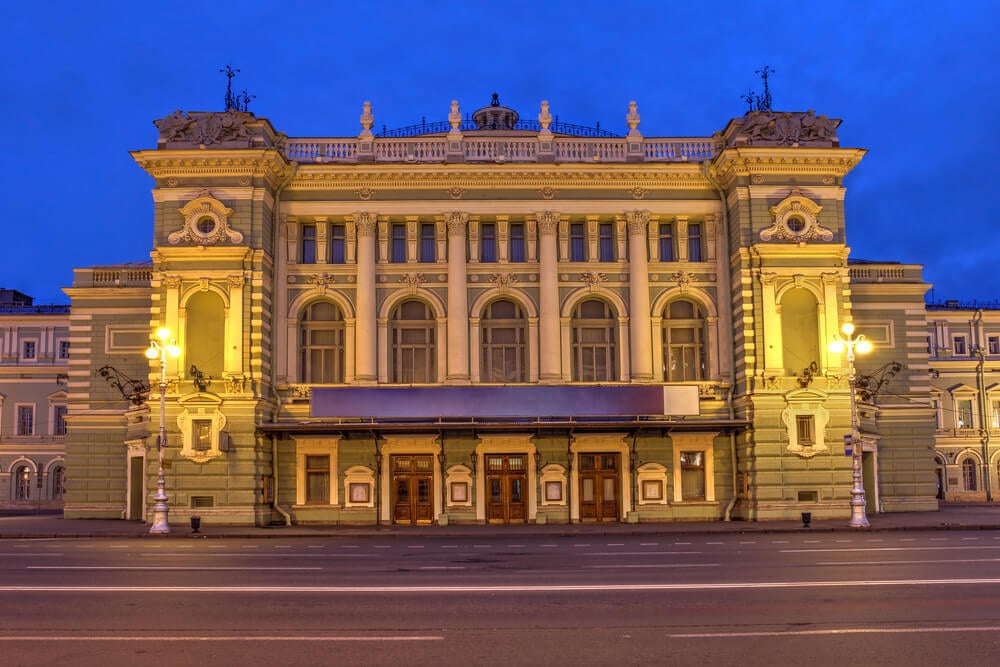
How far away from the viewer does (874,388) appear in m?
49.1

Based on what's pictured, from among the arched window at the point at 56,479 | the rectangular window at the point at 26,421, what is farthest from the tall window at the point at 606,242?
the rectangular window at the point at 26,421

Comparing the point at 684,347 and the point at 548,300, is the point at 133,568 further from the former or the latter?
the point at 684,347

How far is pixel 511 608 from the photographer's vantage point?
15.5 metres

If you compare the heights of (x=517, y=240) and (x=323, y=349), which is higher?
(x=517, y=240)

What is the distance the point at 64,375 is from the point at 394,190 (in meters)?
40.5

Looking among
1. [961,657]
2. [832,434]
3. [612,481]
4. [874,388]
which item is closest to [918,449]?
[874,388]

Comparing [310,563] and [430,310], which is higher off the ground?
[430,310]

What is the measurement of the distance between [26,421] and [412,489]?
43018 millimetres

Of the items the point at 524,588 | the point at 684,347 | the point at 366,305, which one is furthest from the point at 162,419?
the point at 524,588

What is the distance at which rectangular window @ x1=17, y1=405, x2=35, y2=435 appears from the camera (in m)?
76.0

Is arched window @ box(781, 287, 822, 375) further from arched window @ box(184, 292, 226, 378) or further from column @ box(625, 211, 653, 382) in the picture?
arched window @ box(184, 292, 226, 378)

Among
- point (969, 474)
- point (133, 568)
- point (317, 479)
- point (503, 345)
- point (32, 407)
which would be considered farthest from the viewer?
point (969, 474)

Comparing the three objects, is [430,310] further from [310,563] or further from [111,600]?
[111,600]

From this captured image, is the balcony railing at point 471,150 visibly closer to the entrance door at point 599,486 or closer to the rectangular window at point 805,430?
the rectangular window at point 805,430
